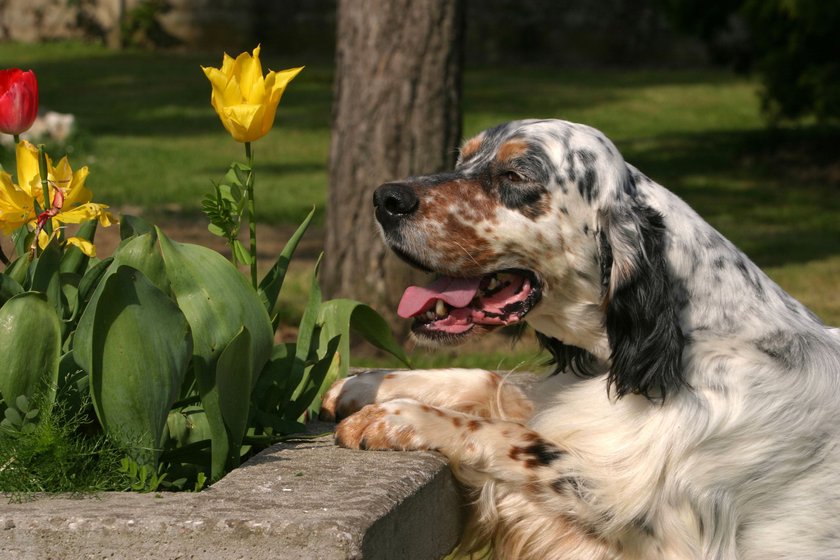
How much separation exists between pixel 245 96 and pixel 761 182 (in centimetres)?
1148

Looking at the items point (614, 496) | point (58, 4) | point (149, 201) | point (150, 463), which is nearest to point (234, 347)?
point (150, 463)

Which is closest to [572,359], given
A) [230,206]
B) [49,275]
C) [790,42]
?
[230,206]

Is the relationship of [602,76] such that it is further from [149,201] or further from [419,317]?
[419,317]

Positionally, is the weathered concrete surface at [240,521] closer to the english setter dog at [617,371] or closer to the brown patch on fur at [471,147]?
the english setter dog at [617,371]

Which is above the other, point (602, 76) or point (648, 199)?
point (648, 199)

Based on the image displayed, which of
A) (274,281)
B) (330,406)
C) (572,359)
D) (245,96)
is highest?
(245,96)

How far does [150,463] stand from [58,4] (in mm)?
22790

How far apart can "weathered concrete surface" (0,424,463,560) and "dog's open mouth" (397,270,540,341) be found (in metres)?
0.54

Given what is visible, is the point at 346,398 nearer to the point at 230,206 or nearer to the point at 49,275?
the point at 230,206

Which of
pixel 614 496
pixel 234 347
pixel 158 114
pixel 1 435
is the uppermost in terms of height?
pixel 234 347

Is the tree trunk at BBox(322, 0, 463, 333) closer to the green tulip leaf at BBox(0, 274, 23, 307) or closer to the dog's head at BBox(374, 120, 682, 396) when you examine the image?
the dog's head at BBox(374, 120, 682, 396)

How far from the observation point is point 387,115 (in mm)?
6645

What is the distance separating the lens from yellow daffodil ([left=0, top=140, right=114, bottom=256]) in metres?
3.13

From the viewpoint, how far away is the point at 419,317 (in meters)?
3.41
